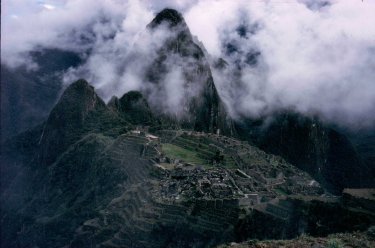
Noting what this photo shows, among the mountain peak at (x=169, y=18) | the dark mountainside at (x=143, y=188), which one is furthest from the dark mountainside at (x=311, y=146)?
the mountain peak at (x=169, y=18)

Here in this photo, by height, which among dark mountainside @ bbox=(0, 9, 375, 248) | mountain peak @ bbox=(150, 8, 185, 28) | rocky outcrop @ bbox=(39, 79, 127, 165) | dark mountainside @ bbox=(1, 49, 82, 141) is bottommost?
dark mountainside @ bbox=(0, 9, 375, 248)

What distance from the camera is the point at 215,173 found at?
44312 millimetres

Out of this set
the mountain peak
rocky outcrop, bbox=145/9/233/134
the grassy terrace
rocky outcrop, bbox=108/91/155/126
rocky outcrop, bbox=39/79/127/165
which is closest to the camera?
the grassy terrace

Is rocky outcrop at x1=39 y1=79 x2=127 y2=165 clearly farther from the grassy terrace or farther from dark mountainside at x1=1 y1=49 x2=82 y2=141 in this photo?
dark mountainside at x1=1 y1=49 x2=82 y2=141

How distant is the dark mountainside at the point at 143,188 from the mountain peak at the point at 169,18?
1087cm

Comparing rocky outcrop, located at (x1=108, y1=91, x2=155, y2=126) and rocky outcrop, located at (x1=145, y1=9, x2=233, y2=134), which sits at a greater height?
rocky outcrop, located at (x1=145, y1=9, x2=233, y2=134)

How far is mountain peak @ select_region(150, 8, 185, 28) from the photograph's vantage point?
88438mm

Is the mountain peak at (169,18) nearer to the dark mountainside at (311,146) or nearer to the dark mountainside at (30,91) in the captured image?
the dark mountainside at (311,146)

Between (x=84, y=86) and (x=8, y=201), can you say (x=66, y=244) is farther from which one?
(x=84, y=86)

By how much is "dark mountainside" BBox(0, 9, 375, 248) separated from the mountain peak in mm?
10866

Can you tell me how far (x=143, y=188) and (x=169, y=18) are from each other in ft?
174

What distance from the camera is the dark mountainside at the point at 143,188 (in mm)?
36750

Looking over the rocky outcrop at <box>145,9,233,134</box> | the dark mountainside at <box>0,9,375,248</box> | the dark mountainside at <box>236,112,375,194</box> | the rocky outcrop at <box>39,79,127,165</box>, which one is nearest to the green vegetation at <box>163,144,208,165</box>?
the dark mountainside at <box>0,9,375,248</box>

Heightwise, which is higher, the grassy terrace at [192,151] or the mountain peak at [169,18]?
the mountain peak at [169,18]
